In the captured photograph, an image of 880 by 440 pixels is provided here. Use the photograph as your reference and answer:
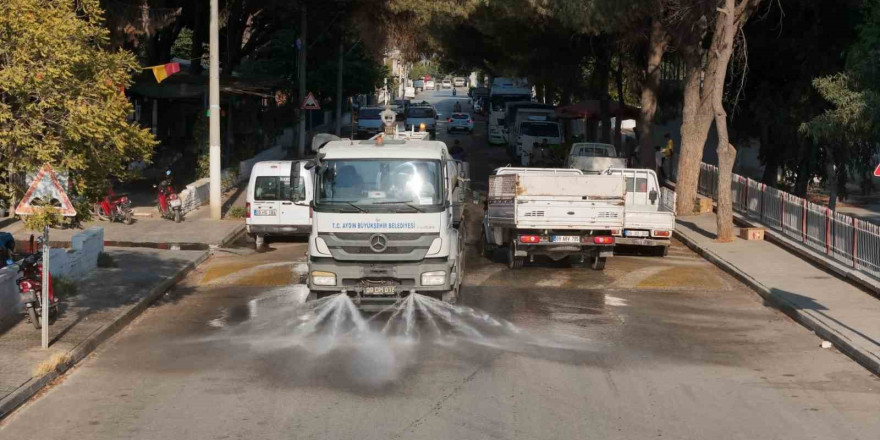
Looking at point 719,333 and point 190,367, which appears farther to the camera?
point 719,333

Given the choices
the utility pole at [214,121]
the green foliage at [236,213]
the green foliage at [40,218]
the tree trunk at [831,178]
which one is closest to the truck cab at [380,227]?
the green foliage at [40,218]

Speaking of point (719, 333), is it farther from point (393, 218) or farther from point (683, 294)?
point (393, 218)

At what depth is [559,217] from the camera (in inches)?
807

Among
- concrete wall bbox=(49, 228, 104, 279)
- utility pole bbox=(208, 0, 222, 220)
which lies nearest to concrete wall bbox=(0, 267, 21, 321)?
concrete wall bbox=(49, 228, 104, 279)

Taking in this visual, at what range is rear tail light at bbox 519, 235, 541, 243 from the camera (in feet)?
68.2

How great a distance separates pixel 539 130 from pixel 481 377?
39145 millimetres

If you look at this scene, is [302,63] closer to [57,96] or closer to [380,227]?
[380,227]

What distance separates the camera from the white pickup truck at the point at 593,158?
3712cm

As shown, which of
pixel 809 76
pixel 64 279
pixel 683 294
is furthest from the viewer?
pixel 809 76

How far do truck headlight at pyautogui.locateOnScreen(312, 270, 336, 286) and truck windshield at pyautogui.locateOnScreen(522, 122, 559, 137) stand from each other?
1397 inches

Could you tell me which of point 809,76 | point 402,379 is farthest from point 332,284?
point 809,76

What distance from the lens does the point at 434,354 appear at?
13.6 metres

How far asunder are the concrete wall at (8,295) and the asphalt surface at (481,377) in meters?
1.69

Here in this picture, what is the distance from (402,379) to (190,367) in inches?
107
